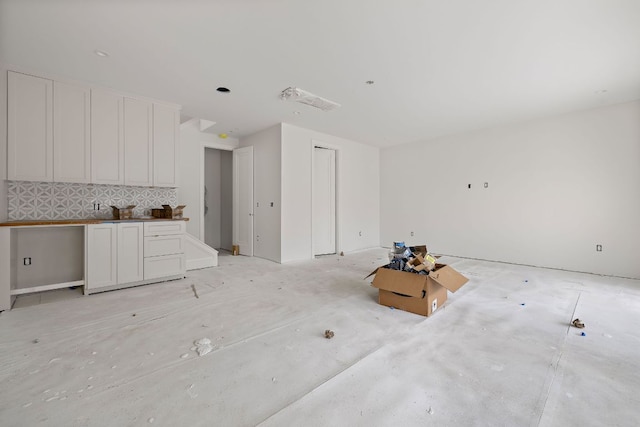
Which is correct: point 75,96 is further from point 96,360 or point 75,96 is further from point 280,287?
point 280,287

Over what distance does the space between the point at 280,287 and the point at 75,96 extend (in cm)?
347

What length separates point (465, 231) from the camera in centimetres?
573

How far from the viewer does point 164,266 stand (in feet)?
12.4

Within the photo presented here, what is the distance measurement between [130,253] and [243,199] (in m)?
2.69

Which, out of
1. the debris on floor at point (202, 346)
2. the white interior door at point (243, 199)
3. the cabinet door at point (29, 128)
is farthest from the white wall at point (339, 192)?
the cabinet door at point (29, 128)

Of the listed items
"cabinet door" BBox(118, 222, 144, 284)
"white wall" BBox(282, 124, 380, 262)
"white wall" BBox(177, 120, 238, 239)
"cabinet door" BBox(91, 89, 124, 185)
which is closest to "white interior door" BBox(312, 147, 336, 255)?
"white wall" BBox(282, 124, 380, 262)

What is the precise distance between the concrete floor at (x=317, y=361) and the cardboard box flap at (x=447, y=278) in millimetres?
241

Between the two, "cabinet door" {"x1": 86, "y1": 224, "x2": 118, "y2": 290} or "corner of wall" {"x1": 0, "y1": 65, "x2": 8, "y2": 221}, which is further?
"cabinet door" {"x1": 86, "y1": 224, "x2": 118, "y2": 290}

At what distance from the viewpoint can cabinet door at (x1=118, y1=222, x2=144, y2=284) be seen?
11.3 feet

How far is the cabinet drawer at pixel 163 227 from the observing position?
367 centimetres

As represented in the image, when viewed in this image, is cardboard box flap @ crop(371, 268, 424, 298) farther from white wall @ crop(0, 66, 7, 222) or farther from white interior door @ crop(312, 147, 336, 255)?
white wall @ crop(0, 66, 7, 222)

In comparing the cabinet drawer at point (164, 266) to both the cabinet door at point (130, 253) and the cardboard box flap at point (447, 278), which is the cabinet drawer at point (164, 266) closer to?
the cabinet door at point (130, 253)

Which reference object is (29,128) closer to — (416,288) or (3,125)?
(3,125)

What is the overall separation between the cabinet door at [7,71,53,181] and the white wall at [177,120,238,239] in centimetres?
202
